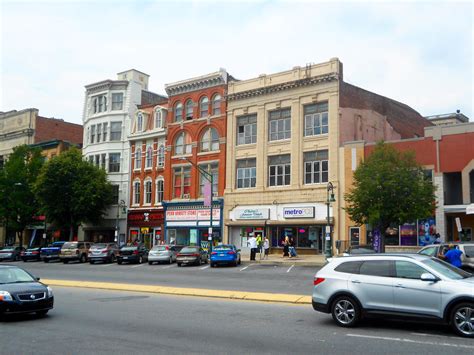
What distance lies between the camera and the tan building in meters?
38.8

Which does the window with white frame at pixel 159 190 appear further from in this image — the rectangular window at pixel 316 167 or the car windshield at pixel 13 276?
the car windshield at pixel 13 276

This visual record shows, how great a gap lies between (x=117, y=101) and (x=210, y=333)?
154ft

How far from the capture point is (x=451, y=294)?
30.9 ft

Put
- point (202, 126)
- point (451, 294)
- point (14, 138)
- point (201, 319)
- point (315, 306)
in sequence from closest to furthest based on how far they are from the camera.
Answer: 1. point (451, 294)
2. point (315, 306)
3. point (201, 319)
4. point (202, 126)
5. point (14, 138)

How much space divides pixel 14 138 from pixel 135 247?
3664cm

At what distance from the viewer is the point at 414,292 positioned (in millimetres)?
9812

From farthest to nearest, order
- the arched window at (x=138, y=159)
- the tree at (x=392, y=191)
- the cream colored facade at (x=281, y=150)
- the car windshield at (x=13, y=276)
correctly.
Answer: the arched window at (x=138, y=159), the cream colored facade at (x=281, y=150), the tree at (x=392, y=191), the car windshield at (x=13, y=276)

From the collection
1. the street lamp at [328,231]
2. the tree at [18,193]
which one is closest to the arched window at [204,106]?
the street lamp at [328,231]

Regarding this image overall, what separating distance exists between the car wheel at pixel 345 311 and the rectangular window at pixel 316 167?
28.5m

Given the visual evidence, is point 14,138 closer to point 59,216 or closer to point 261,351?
point 59,216

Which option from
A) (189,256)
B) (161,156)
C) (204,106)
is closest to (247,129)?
(204,106)

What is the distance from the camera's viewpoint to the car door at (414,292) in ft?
31.4

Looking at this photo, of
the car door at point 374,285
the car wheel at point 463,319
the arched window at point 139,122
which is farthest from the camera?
the arched window at point 139,122

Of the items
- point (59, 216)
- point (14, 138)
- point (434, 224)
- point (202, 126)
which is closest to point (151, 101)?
point (202, 126)
